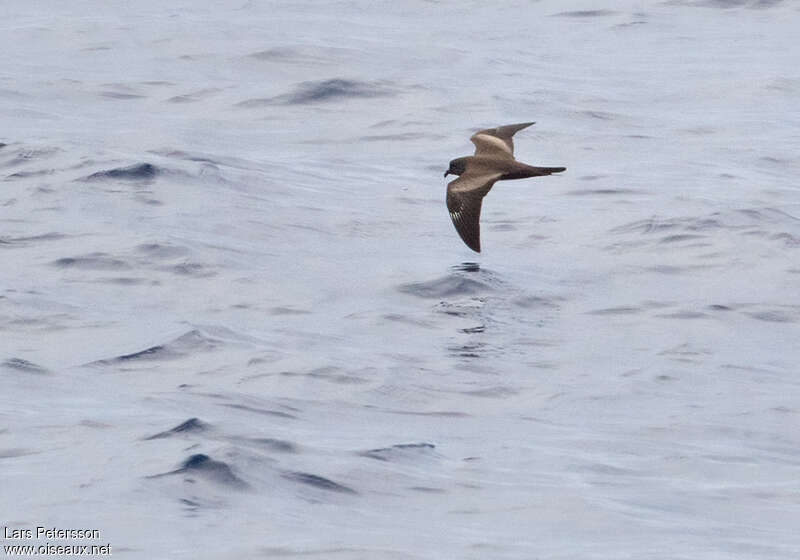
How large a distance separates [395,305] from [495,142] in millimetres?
2555

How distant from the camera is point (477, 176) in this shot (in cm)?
1446

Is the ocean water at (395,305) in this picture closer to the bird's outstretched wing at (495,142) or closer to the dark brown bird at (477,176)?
the dark brown bird at (477,176)

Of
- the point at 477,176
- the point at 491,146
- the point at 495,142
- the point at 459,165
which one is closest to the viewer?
the point at 477,176

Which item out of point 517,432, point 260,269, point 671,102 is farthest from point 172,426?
point 671,102

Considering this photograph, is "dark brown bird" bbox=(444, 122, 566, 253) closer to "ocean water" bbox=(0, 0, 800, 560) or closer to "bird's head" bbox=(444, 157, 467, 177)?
"bird's head" bbox=(444, 157, 467, 177)

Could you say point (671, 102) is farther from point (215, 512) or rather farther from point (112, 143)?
point (215, 512)

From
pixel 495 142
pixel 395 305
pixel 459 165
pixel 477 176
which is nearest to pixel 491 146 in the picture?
pixel 495 142

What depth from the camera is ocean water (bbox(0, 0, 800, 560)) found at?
356 inches

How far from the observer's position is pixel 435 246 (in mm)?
15016

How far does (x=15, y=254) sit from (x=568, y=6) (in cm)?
1593

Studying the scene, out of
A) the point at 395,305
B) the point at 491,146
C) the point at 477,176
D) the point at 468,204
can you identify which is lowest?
the point at 395,305

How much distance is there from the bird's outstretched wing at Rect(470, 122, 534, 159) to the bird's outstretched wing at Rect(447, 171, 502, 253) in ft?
1.67

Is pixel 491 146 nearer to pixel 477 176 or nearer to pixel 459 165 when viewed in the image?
pixel 459 165

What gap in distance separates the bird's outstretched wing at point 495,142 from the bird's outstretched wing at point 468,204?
509mm
